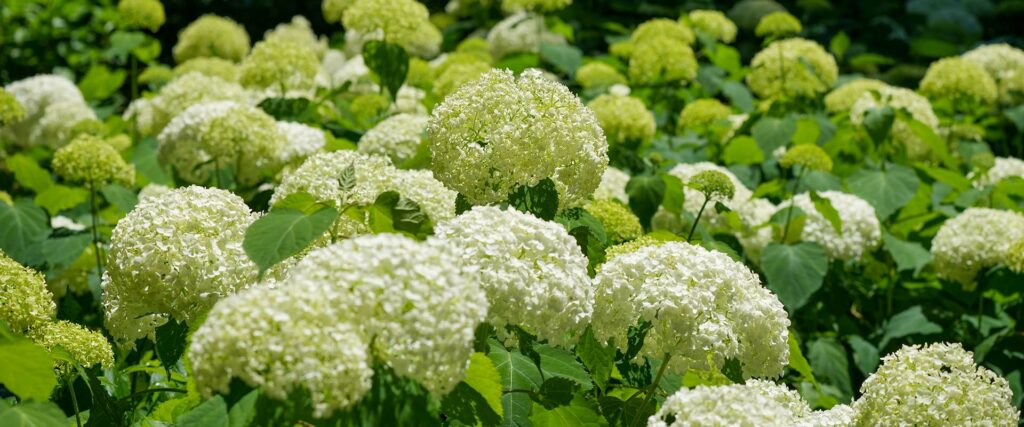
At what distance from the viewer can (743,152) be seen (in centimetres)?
522

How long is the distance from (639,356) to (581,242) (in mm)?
415

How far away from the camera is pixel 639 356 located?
2.41 metres

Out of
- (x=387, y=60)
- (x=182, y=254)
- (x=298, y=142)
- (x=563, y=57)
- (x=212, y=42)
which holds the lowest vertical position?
(x=212, y=42)

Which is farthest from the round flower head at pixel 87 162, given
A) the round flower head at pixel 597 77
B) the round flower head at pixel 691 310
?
the round flower head at pixel 597 77

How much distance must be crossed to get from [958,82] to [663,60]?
58.9 inches

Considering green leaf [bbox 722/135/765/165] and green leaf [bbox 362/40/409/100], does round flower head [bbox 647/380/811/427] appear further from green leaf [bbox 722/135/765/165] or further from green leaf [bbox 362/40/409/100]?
green leaf [bbox 722/135/765/165]

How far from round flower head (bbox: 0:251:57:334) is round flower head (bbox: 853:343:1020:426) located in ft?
5.80

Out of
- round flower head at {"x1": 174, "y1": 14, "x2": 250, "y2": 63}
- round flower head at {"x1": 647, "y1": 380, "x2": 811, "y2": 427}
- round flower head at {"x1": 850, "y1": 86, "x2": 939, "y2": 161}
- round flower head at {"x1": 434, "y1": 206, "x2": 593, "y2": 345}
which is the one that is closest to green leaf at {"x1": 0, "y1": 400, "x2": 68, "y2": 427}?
round flower head at {"x1": 434, "y1": 206, "x2": 593, "y2": 345}

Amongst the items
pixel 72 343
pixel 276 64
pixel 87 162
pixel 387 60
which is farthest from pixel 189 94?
pixel 72 343

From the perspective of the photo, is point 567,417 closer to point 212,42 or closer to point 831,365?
point 831,365

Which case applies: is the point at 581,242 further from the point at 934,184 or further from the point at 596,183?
the point at 934,184

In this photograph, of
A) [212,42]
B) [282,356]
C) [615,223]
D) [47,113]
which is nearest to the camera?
[282,356]

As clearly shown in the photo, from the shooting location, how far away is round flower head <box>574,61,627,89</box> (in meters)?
5.93

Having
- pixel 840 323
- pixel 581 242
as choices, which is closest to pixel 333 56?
pixel 840 323
